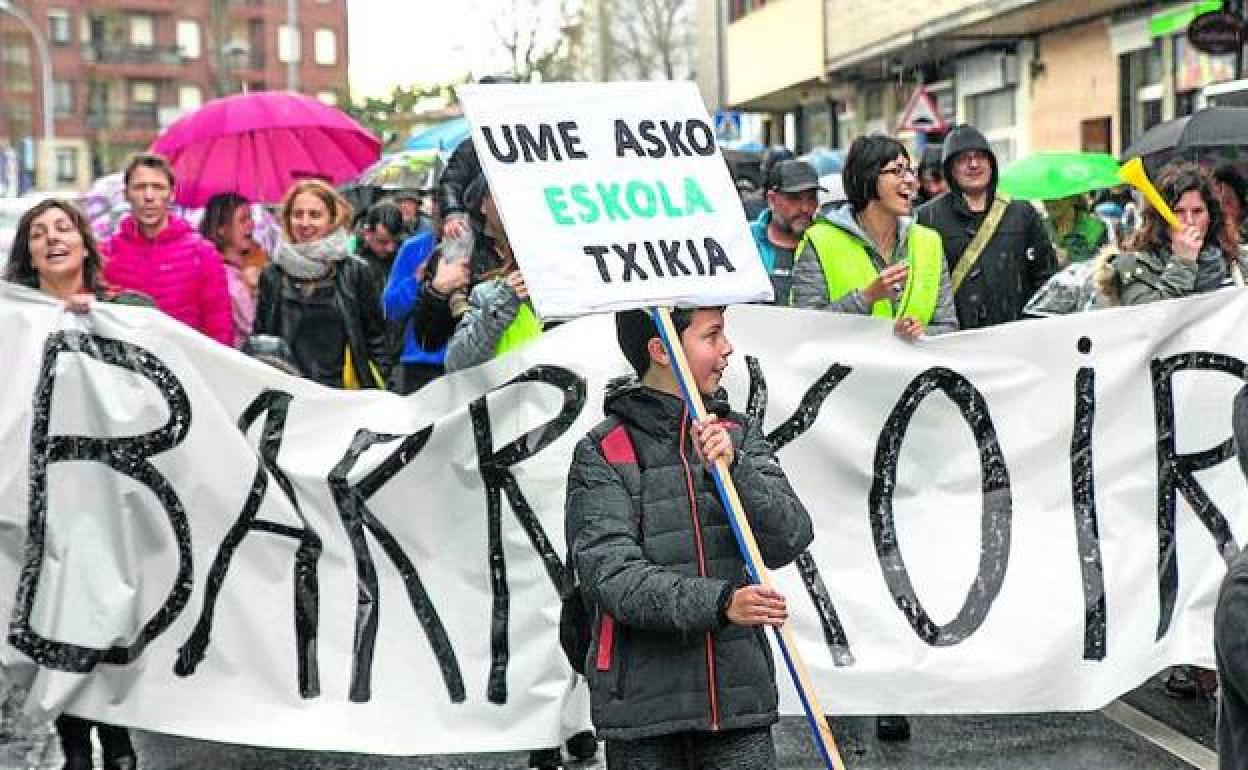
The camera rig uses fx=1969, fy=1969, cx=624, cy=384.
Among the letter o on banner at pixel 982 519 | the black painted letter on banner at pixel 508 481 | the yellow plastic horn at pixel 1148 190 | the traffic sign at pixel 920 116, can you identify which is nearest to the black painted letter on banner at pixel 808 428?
the letter o on banner at pixel 982 519

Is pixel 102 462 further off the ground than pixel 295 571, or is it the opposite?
pixel 102 462

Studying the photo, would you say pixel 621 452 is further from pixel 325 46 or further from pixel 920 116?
pixel 325 46

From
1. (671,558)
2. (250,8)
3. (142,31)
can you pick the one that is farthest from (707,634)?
(250,8)

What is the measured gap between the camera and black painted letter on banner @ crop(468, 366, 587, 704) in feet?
19.0

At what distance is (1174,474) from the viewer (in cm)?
606

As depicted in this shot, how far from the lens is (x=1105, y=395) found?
6086 millimetres

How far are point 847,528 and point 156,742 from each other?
7.72 ft

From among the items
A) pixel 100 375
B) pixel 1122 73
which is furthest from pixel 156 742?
pixel 1122 73

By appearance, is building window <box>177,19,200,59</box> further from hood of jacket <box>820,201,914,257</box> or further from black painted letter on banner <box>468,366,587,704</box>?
black painted letter on banner <box>468,366,587,704</box>

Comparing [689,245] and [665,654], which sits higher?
[689,245]

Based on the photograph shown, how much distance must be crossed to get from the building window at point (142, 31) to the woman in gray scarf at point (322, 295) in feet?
323

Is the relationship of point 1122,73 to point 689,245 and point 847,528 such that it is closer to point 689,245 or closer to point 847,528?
point 847,528

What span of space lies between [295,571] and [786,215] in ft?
11.1

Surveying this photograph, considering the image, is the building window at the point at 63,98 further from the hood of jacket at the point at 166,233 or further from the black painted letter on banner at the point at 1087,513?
the black painted letter on banner at the point at 1087,513
